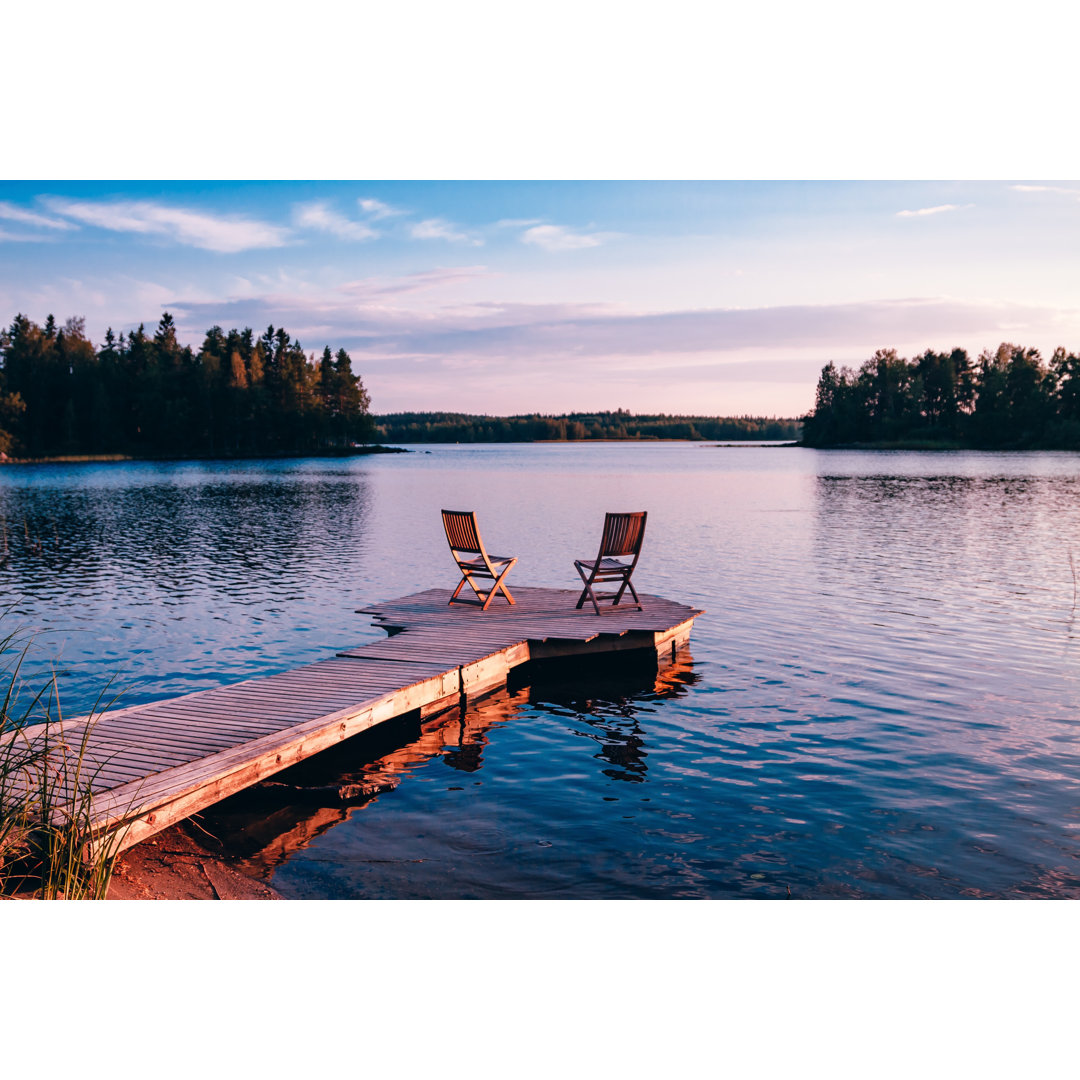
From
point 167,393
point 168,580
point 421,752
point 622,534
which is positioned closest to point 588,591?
point 622,534

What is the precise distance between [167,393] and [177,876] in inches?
3911

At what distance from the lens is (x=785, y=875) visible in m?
5.00

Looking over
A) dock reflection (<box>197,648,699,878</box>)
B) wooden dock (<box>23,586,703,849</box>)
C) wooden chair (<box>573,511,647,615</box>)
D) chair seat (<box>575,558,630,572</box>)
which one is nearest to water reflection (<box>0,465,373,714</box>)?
wooden dock (<box>23,586,703,849</box>)

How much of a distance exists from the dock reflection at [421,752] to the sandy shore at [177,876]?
0.48 ft

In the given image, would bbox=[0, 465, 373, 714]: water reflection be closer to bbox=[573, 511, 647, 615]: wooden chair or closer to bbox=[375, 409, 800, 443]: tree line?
bbox=[573, 511, 647, 615]: wooden chair

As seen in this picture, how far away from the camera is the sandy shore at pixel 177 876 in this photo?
15.2 ft

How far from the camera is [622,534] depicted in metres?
10.3

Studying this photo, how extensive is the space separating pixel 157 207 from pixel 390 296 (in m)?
35.9

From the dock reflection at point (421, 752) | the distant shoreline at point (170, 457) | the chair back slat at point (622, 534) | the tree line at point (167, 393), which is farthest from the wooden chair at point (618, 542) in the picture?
the tree line at point (167, 393)

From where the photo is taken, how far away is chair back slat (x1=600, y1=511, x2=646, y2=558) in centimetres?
1017

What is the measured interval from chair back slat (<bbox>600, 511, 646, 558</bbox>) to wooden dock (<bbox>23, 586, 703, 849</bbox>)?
0.90 m

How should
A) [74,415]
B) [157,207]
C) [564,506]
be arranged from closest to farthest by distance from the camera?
[157,207] → [564,506] → [74,415]
